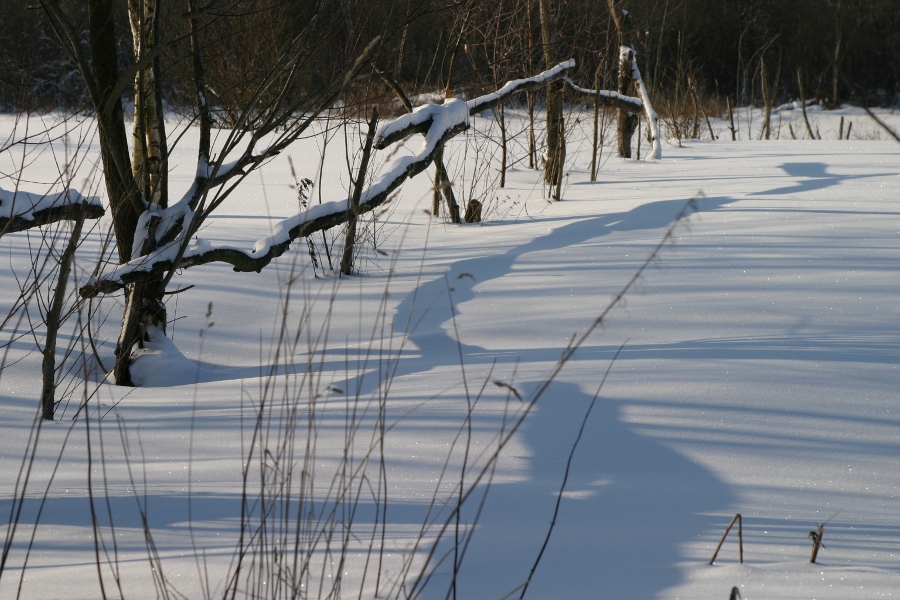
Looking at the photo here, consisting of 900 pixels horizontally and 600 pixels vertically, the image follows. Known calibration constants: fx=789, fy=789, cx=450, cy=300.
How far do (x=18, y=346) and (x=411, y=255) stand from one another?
2816mm

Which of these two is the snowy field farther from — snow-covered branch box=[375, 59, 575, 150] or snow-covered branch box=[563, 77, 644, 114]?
snow-covered branch box=[563, 77, 644, 114]

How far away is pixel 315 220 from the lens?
3688 millimetres

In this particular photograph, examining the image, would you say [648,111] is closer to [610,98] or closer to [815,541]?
[610,98]

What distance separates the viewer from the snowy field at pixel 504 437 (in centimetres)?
152

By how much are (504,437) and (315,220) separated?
186cm

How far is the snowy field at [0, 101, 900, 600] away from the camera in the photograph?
152cm

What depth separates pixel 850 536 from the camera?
5.45 ft

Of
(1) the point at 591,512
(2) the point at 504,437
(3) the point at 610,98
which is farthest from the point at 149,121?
(3) the point at 610,98

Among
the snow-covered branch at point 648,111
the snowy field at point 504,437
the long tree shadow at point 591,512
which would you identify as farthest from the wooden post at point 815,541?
the snow-covered branch at point 648,111

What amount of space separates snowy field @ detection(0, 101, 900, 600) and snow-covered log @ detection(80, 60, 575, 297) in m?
0.44

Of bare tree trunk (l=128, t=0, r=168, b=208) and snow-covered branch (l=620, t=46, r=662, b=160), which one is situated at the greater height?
snow-covered branch (l=620, t=46, r=662, b=160)

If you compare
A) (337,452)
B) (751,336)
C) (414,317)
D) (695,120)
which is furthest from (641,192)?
(695,120)

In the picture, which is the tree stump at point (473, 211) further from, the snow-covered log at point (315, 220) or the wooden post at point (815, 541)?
the wooden post at point (815, 541)

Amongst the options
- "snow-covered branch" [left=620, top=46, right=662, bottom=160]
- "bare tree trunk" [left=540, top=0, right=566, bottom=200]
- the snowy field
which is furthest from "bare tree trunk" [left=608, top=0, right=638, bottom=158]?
the snowy field
